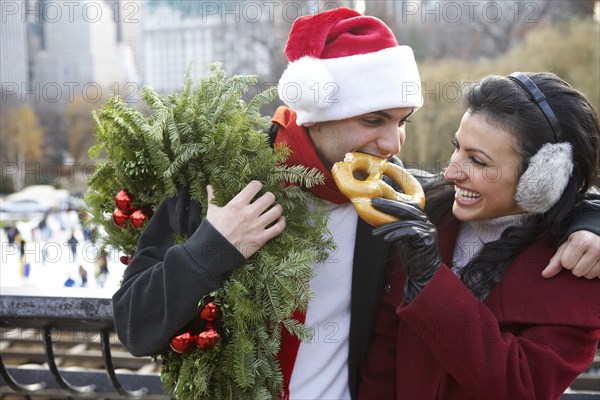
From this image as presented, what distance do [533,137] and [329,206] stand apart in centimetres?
77

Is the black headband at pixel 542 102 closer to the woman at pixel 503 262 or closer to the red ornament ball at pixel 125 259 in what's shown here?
the woman at pixel 503 262

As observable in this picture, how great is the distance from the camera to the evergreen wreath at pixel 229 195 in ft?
6.73

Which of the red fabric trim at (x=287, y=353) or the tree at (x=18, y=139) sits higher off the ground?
the red fabric trim at (x=287, y=353)

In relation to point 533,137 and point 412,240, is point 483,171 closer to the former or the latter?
point 533,137

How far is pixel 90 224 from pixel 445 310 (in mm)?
1609

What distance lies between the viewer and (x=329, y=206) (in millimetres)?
2367

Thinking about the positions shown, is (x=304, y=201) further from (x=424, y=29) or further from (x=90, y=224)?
(x=424, y=29)

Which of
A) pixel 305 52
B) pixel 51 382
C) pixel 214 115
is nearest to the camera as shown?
pixel 214 115

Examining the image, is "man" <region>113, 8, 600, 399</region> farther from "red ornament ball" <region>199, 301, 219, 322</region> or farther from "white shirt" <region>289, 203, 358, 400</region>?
"red ornament ball" <region>199, 301, 219, 322</region>

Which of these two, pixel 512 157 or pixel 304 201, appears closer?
pixel 512 157

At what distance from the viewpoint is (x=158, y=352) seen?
7.29 ft

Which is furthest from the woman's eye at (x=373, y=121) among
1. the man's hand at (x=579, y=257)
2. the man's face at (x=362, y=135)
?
the man's hand at (x=579, y=257)

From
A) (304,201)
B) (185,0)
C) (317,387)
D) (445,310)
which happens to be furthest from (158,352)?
(185,0)

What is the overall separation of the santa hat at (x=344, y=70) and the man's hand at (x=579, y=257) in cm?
76
